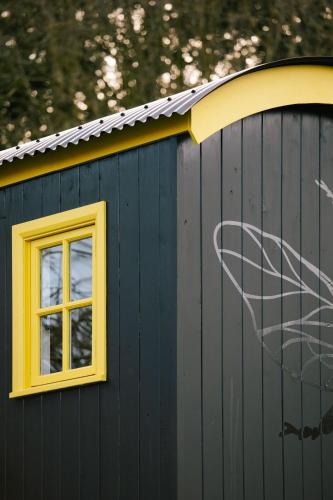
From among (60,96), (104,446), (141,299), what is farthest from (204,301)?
(60,96)

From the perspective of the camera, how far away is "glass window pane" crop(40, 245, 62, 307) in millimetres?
9703

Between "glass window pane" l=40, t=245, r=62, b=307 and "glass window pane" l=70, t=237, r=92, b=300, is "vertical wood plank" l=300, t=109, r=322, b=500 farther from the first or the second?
"glass window pane" l=40, t=245, r=62, b=307

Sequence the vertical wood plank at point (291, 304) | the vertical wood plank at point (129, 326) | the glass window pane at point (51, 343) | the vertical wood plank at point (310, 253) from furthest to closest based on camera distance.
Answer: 1. the glass window pane at point (51, 343)
2. the vertical wood plank at point (310, 253)
3. the vertical wood plank at point (291, 304)
4. the vertical wood plank at point (129, 326)

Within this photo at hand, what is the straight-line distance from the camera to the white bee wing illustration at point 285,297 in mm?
8891

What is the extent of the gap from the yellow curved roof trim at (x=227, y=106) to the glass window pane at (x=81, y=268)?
0.62 metres

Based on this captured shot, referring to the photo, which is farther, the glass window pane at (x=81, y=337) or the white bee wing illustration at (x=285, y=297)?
the glass window pane at (x=81, y=337)

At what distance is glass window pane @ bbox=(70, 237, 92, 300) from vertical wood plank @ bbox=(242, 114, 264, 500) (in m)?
1.20

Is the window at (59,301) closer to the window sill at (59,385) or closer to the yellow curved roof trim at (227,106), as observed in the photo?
the window sill at (59,385)

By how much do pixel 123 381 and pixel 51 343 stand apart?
3.49 ft

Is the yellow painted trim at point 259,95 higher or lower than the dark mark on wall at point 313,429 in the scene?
higher

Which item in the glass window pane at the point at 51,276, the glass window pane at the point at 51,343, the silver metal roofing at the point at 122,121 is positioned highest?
the silver metal roofing at the point at 122,121

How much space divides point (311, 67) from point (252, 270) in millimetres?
1552

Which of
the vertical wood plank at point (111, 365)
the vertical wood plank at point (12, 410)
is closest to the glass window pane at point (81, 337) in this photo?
the vertical wood plank at point (111, 365)

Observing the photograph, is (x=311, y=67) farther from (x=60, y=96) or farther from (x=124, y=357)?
(x=60, y=96)
